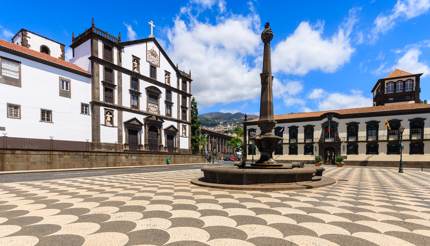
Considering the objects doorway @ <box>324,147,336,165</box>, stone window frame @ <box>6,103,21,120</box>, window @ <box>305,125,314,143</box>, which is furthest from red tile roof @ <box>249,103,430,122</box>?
stone window frame @ <box>6,103,21,120</box>

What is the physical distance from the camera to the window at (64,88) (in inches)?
915

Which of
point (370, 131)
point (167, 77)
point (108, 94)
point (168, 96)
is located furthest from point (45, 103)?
point (370, 131)

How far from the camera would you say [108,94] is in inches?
1091

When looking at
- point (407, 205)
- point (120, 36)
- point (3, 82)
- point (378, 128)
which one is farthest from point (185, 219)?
point (378, 128)

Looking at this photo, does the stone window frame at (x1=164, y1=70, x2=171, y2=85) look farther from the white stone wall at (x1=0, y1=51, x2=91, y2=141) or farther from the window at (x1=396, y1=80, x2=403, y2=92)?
the window at (x1=396, y1=80, x2=403, y2=92)

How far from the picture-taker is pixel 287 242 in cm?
334

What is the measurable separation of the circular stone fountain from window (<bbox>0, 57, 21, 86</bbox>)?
2073 centimetres

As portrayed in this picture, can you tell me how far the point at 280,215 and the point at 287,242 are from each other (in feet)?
4.98

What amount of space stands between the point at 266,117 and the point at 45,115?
22.1m

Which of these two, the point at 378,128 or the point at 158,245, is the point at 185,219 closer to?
the point at 158,245

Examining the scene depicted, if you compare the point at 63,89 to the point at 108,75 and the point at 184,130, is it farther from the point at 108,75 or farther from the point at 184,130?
the point at 184,130

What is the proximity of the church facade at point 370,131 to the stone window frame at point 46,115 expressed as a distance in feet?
85.6

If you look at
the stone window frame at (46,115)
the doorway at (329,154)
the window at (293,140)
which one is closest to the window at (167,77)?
the stone window frame at (46,115)

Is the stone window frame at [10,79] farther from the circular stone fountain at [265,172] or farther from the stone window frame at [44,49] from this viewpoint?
the circular stone fountain at [265,172]
